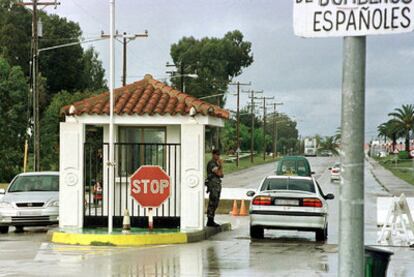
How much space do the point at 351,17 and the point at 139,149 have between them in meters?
14.8

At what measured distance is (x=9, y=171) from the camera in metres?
52.6

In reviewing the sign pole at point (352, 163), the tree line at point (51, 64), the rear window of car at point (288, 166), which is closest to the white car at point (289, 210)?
the sign pole at point (352, 163)

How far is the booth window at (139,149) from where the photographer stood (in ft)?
63.3

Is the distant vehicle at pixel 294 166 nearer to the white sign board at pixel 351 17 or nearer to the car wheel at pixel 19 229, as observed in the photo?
the car wheel at pixel 19 229

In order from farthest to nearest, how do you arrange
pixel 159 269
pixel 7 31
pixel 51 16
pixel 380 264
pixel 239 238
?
pixel 51 16 → pixel 7 31 → pixel 239 238 → pixel 159 269 → pixel 380 264

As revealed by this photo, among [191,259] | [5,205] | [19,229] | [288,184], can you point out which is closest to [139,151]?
[288,184]

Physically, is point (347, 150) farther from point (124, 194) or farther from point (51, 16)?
point (51, 16)

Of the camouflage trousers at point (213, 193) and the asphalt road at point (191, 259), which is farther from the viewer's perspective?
the camouflage trousers at point (213, 193)

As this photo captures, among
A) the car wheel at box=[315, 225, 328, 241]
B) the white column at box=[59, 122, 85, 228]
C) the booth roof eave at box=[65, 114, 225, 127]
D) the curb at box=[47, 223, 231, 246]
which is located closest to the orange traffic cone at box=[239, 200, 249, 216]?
the car wheel at box=[315, 225, 328, 241]

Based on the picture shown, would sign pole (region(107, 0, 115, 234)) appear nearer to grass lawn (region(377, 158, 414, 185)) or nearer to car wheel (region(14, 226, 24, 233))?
car wheel (region(14, 226, 24, 233))

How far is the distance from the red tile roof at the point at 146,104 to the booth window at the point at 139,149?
735 mm

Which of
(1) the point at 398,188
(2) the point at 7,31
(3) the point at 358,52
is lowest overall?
(1) the point at 398,188

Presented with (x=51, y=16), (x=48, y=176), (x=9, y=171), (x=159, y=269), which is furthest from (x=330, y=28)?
(x=51, y=16)

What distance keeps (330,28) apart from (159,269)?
934cm
